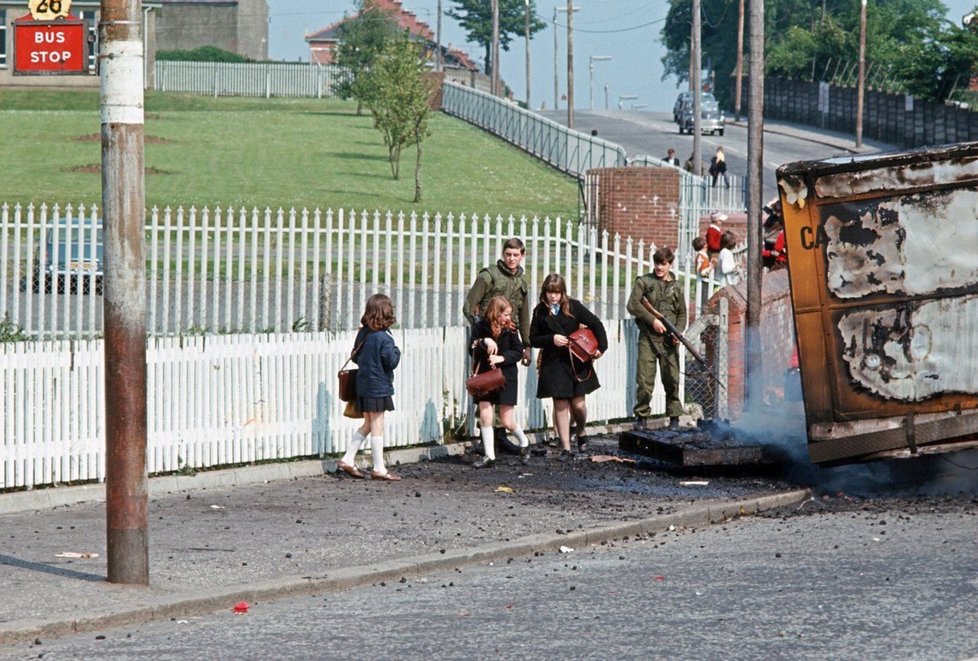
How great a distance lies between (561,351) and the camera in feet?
46.7

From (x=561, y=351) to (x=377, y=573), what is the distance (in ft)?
17.2

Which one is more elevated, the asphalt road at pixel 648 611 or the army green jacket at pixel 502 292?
the army green jacket at pixel 502 292

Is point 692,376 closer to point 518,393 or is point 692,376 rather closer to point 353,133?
point 518,393

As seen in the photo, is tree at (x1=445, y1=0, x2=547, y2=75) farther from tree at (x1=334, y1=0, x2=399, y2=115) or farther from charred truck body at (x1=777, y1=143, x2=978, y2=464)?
charred truck body at (x1=777, y1=143, x2=978, y2=464)

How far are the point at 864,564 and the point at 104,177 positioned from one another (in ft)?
16.3

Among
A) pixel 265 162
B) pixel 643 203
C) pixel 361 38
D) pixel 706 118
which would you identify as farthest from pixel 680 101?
pixel 643 203

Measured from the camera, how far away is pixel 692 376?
1638 cm

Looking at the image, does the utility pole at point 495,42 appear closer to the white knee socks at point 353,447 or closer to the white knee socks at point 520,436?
the white knee socks at point 520,436

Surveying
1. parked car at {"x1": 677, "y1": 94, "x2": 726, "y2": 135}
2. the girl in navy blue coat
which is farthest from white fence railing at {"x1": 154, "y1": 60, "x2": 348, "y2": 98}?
the girl in navy blue coat

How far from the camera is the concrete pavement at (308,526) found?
8.55m

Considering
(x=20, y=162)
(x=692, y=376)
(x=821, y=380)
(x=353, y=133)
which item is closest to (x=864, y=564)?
(x=821, y=380)

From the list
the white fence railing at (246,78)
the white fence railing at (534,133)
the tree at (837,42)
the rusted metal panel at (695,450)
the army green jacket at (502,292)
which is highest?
the tree at (837,42)

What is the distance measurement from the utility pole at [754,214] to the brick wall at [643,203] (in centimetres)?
1145

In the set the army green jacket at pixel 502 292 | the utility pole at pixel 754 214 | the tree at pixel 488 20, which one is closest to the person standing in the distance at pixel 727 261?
the utility pole at pixel 754 214
